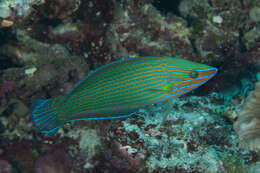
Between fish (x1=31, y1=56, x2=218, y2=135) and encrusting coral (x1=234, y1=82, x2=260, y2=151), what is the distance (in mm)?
1470

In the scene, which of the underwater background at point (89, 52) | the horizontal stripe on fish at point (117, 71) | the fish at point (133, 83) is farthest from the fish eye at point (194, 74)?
the underwater background at point (89, 52)

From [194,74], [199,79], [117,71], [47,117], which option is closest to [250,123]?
[199,79]

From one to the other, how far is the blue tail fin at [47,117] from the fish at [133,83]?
45cm

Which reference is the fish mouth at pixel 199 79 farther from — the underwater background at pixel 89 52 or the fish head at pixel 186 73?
the underwater background at pixel 89 52

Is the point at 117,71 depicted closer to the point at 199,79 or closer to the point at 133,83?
the point at 133,83

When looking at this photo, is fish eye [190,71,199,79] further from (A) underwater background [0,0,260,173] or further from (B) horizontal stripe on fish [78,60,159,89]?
(A) underwater background [0,0,260,173]

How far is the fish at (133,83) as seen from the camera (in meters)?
3.28

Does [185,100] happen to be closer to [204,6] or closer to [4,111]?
[204,6]

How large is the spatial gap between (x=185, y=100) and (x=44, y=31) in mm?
4393

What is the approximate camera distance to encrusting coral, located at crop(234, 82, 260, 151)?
3891 millimetres

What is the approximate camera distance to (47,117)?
12.0ft

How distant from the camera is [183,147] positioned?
3750mm

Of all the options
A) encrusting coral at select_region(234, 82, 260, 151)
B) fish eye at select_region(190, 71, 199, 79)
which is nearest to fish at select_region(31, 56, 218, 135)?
fish eye at select_region(190, 71, 199, 79)

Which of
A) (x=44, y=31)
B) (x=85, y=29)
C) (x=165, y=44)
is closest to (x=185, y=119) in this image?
(x=165, y=44)
